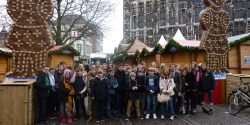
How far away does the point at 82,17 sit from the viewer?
3250 cm

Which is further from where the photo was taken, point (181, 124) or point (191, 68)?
point (191, 68)

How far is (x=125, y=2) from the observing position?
3339 inches

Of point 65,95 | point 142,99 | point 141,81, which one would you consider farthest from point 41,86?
point 142,99

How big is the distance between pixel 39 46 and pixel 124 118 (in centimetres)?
390

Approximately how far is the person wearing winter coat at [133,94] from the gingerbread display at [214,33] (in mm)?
5303

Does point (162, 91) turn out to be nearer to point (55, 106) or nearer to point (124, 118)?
point (124, 118)

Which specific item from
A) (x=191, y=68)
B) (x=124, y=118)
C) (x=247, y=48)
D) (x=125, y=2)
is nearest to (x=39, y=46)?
(x=124, y=118)

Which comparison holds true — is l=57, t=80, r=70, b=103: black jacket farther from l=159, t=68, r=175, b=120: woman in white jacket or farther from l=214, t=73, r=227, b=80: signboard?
l=214, t=73, r=227, b=80: signboard

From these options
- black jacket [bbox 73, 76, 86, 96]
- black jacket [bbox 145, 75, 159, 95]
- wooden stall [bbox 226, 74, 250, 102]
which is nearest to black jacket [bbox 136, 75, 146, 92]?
black jacket [bbox 145, 75, 159, 95]

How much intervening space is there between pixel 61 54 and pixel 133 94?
8260 millimetres

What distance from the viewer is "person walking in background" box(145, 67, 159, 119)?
445 inches

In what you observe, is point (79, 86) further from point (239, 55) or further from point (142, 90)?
point (239, 55)

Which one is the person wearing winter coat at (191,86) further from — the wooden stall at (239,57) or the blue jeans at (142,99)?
the wooden stall at (239,57)

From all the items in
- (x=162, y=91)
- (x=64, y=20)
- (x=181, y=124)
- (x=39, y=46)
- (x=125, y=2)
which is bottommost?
(x=181, y=124)
